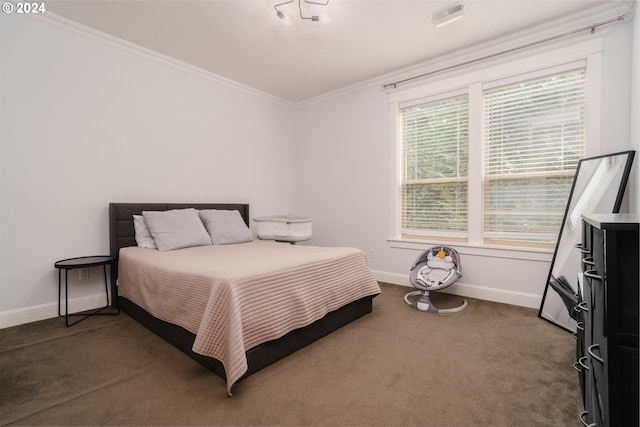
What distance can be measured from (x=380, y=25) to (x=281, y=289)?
254 cm

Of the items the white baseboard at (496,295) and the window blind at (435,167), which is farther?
the window blind at (435,167)

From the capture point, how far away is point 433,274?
316 centimetres

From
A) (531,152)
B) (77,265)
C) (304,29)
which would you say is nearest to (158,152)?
(77,265)

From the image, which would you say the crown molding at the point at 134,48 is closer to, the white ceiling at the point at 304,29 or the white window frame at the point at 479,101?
the white ceiling at the point at 304,29

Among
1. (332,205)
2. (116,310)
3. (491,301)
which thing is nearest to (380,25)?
(332,205)

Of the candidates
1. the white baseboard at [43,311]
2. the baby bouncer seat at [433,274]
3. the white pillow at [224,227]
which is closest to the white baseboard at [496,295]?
the baby bouncer seat at [433,274]

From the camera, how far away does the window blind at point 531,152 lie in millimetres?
2822

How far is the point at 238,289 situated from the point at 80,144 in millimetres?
2380

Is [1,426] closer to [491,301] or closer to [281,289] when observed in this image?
[281,289]

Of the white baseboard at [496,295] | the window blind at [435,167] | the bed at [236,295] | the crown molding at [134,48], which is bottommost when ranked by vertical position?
the white baseboard at [496,295]

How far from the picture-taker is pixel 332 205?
4.56 m

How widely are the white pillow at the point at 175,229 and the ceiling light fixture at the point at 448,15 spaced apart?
3043mm

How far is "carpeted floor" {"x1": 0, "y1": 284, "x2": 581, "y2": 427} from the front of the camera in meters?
1.47

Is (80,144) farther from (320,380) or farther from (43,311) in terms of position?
(320,380)
